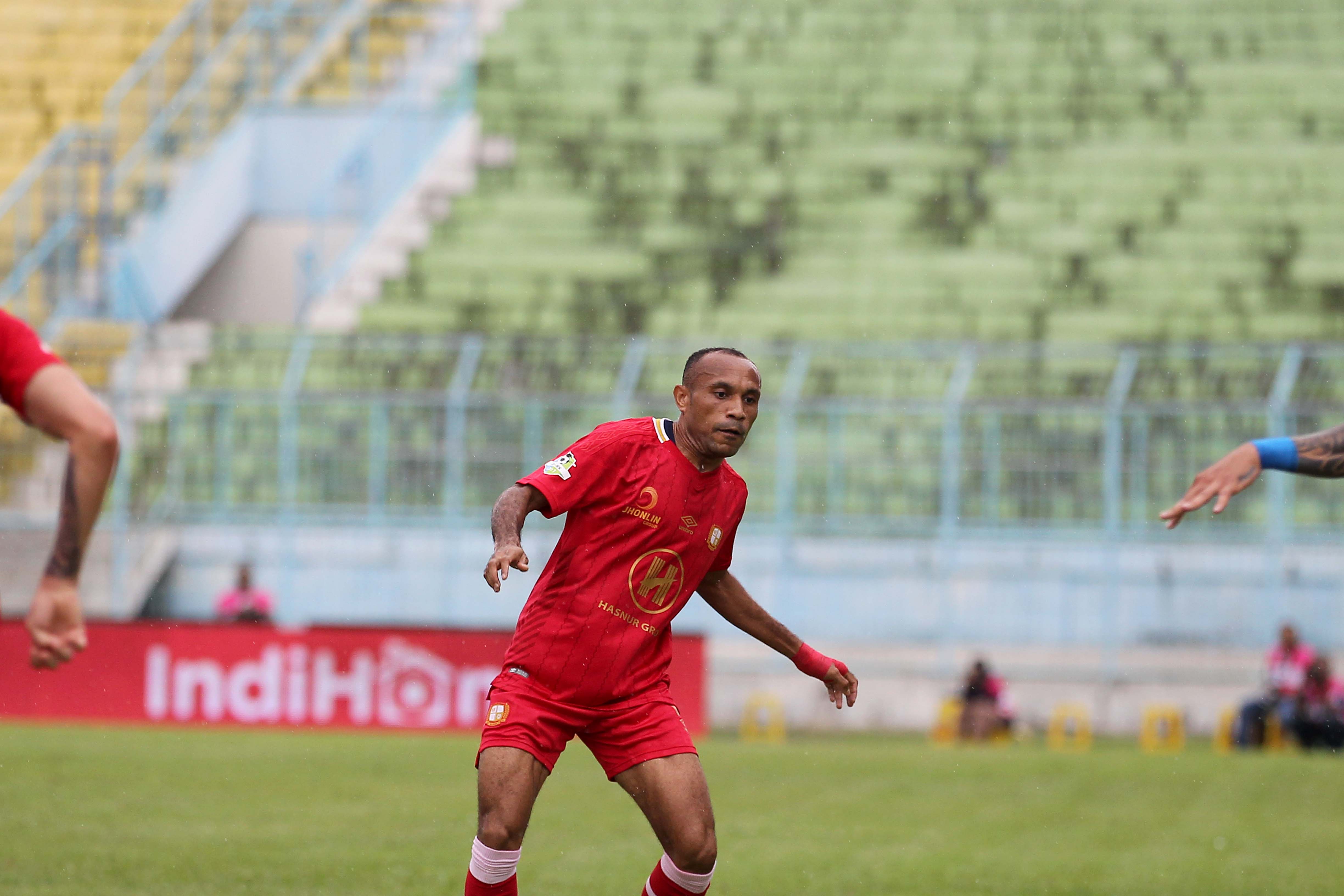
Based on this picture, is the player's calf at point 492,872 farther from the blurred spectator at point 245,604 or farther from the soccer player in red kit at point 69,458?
the blurred spectator at point 245,604

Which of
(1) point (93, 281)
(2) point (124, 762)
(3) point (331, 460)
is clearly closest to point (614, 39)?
(1) point (93, 281)

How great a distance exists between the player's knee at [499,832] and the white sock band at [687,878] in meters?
0.56

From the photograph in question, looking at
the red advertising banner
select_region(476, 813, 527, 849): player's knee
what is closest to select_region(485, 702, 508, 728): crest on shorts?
select_region(476, 813, 527, 849): player's knee

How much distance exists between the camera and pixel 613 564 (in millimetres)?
6219

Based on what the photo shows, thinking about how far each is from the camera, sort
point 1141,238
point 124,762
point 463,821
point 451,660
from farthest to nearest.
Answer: point 1141,238, point 451,660, point 124,762, point 463,821

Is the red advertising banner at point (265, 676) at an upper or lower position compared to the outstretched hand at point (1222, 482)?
lower

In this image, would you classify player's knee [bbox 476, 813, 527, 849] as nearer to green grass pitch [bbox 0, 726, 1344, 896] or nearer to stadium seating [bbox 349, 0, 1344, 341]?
green grass pitch [bbox 0, 726, 1344, 896]

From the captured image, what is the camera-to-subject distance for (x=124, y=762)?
14672 millimetres

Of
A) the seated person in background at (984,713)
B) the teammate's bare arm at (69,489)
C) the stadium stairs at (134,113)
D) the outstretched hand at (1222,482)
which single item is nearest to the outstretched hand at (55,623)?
the teammate's bare arm at (69,489)

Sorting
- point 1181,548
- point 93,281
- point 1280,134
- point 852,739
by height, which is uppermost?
point 1280,134

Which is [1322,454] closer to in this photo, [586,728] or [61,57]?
[586,728]

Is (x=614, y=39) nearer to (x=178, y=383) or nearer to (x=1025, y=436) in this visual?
(x=178, y=383)

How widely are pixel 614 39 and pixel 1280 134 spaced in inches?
404

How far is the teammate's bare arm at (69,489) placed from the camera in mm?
4207
